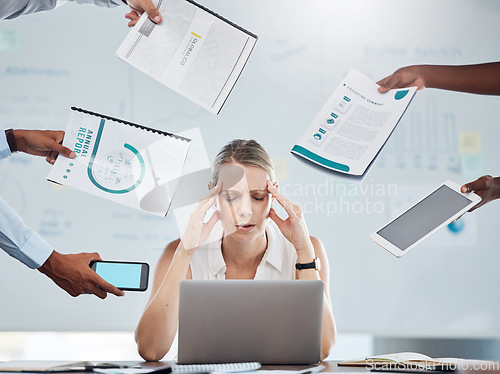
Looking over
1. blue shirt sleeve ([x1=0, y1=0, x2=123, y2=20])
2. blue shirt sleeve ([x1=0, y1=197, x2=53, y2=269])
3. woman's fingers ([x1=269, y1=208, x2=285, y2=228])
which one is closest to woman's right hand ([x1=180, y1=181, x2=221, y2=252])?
woman's fingers ([x1=269, y1=208, x2=285, y2=228])

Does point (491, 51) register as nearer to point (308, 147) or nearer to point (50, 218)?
point (308, 147)

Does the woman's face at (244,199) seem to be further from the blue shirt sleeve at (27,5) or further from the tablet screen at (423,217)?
the blue shirt sleeve at (27,5)

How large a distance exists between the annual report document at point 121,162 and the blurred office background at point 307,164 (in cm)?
7

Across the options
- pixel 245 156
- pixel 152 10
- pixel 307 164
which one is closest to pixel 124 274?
pixel 245 156

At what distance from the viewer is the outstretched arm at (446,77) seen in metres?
2.29

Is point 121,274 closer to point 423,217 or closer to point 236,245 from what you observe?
point 236,245

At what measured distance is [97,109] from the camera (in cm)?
225

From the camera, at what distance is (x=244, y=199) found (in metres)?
2.05

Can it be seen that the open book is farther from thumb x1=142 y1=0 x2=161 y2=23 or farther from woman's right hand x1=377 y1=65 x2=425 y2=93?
thumb x1=142 y1=0 x2=161 y2=23

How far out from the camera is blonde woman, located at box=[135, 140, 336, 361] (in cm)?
174

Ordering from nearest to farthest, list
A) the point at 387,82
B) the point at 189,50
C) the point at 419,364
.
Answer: the point at 419,364, the point at 189,50, the point at 387,82

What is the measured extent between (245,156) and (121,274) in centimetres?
64

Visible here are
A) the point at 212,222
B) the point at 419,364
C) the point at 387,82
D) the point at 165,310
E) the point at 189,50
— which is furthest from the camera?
the point at 387,82

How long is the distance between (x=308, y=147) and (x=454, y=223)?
2.25ft
